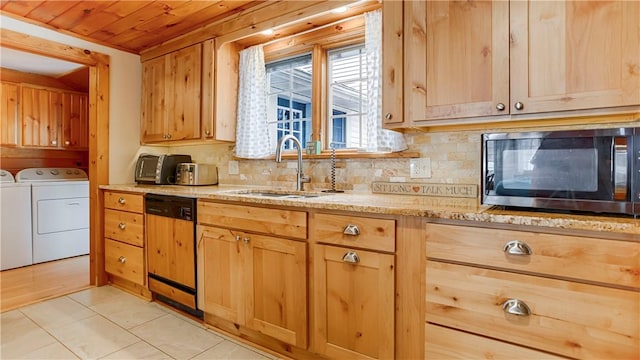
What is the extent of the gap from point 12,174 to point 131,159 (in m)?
1.99

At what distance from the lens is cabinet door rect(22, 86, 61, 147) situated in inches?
156

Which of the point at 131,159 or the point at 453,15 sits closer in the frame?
the point at 453,15

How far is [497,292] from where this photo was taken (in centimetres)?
129

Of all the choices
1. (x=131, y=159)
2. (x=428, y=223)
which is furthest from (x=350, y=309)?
(x=131, y=159)

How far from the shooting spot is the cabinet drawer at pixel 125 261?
108 inches

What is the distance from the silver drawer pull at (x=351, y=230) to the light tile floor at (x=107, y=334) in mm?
921

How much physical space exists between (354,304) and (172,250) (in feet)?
4.83

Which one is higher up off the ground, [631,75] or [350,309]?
[631,75]

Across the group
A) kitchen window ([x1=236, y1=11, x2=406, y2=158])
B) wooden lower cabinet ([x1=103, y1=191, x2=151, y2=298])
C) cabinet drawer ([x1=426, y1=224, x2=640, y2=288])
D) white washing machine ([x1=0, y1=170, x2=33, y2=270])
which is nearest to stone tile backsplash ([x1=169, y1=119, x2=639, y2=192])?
kitchen window ([x1=236, y1=11, x2=406, y2=158])

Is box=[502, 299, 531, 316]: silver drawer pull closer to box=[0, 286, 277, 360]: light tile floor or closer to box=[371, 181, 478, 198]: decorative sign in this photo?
box=[371, 181, 478, 198]: decorative sign

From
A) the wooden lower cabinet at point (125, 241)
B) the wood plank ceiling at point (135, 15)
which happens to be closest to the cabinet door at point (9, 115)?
the wood plank ceiling at point (135, 15)

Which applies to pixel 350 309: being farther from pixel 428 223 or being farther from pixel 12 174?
pixel 12 174

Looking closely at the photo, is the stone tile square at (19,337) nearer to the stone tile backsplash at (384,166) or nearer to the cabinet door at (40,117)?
the stone tile backsplash at (384,166)

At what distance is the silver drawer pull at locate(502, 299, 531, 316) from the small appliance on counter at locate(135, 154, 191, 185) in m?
2.74
